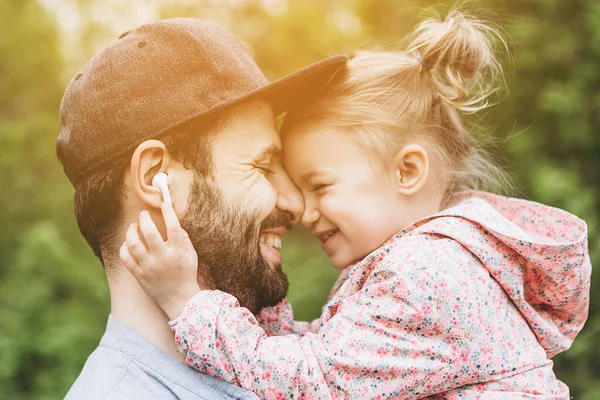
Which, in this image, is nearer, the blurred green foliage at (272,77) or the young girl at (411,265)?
the young girl at (411,265)

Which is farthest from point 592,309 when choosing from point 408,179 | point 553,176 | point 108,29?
point 108,29

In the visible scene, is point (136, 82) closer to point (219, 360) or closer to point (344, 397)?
point (219, 360)

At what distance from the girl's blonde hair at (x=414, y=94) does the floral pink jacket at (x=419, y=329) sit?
0.42 m

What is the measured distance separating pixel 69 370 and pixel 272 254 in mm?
3597

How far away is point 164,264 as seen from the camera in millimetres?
1861

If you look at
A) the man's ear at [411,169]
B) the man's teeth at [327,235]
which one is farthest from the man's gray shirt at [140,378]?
the man's ear at [411,169]

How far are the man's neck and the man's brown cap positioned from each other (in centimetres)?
37

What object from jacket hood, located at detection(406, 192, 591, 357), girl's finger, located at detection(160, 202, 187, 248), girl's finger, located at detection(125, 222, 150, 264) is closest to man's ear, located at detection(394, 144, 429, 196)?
jacket hood, located at detection(406, 192, 591, 357)

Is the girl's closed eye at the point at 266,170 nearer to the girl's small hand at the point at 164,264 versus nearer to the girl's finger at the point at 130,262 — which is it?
the girl's small hand at the point at 164,264

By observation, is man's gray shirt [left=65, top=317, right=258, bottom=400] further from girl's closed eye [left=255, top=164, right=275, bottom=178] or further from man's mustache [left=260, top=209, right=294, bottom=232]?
girl's closed eye [left=255, top=164, right=275, bottom=178]

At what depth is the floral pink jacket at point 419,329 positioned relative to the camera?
173cm

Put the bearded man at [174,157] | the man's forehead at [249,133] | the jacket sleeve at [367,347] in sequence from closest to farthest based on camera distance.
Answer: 1. the jacket sleeve at [367,347]
2. the bearded man at [174,157]
3. the man's forehead at [249,133]

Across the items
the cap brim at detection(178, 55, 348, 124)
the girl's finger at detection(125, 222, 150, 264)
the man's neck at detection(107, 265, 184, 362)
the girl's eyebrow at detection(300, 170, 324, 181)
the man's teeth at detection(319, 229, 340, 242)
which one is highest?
the cap brim at detection(178, 55, 348, 124)

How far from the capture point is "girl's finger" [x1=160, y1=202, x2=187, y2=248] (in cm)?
191
